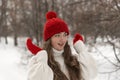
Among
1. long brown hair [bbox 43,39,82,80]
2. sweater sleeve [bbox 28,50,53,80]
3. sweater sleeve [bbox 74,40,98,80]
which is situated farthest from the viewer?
sweater sleeve [bbox 74,40,98,80]

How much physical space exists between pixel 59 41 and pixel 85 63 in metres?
0.32

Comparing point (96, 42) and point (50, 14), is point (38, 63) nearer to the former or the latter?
point (50, 14)

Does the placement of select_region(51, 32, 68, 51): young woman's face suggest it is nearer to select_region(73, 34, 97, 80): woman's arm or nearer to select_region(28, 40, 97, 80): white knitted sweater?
select_region(28, 40, 97, 80): white knitted sweater

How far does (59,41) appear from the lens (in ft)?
9.86

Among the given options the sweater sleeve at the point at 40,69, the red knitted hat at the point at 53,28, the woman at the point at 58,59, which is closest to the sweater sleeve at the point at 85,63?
the woman at the point at 58,59

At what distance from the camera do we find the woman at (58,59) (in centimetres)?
292

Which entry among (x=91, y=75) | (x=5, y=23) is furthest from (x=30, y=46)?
(x=5, y=23)

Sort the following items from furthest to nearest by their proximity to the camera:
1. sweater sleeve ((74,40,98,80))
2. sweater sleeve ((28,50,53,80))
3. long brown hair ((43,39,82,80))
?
sweater sleeve ((74,40,98,80)) → long brown hair ((43,39,82,80)) → sweater sleeve ((28,50,53,80))

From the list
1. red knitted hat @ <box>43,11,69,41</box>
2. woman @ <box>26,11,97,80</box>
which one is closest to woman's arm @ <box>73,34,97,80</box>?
woman @ <box>26,11,97,80</box>

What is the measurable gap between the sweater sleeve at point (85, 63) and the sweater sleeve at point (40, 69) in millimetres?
341

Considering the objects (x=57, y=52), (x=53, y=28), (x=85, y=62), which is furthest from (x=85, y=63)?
(x=53, y=28)

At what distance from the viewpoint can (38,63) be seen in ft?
9.62

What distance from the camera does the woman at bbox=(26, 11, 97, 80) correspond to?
2916mm

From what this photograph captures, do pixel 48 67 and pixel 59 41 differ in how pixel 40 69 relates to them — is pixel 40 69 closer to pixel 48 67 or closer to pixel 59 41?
pixel 48 67
